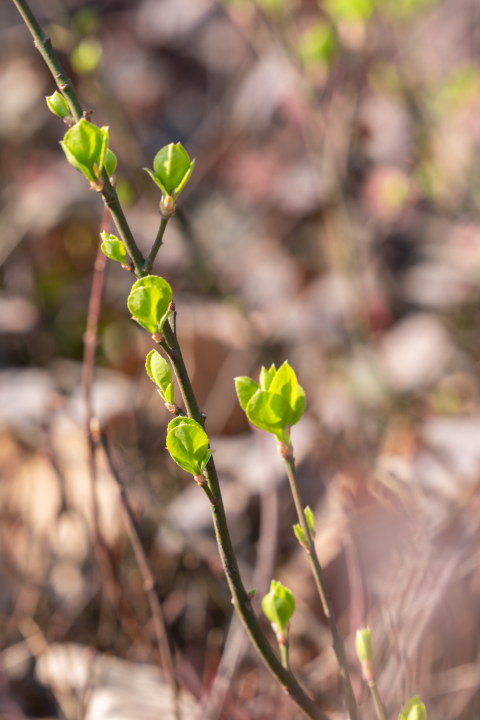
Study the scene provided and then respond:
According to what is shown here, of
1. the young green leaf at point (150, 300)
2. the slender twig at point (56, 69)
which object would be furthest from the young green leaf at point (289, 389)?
the slender twig at point (56, 69)

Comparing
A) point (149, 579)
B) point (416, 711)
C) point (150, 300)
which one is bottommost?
point (416, 711)

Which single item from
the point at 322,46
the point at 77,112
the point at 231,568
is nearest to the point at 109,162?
the point at 77,112

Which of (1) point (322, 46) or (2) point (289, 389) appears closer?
(2) point (289, 389)

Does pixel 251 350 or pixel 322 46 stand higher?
pixel 322 46

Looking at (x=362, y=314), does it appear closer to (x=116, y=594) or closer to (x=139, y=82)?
(x=116, y=594)

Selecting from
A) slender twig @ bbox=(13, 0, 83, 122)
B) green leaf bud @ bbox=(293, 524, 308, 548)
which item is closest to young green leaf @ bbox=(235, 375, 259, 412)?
green leaf bud @ bbox=(293, 524, 308, 548)

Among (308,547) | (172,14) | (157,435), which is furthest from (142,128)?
(308,547)

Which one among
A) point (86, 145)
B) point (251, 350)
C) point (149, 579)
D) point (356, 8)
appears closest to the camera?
point (86, 145)

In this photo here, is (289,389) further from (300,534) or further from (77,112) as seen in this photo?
(77,112)
